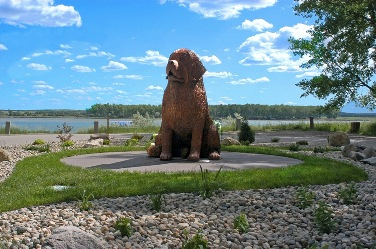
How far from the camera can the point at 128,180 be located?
7898 millimetres

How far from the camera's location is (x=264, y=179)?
25.5ft

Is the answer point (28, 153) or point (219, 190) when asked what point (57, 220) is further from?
point (28, 153)

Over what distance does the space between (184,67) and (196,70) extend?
10.7 inches

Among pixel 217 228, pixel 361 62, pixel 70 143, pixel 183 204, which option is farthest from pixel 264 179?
pixel 361 62

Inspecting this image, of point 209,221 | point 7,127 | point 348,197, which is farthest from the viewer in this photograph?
point 7,127

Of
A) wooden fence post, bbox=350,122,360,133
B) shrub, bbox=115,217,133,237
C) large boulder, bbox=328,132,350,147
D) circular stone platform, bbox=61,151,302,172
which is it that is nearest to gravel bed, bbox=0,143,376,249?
shrub, bbox=115,217,133,237

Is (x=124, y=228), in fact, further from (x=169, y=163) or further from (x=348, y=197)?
(x=169, y=163)

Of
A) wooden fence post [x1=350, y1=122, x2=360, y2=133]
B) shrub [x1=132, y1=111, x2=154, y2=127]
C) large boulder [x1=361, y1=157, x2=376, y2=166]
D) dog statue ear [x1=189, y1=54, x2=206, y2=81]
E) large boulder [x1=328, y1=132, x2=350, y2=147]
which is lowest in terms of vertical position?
large boulder [x1=361, y1=157, x2=376, y2=166]

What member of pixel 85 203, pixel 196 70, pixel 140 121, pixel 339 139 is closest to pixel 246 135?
pixel 339 139

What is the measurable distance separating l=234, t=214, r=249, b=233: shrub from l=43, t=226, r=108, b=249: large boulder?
1.50 meters

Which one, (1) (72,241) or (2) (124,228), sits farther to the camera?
(2) (124,228)

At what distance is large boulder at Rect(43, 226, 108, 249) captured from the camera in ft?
14.3

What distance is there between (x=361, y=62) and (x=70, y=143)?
619 inches

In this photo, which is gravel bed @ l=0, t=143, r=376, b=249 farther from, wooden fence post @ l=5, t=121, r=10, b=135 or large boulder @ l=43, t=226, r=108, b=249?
wooden fence post @ l=5, t=121, r=10, b=135
